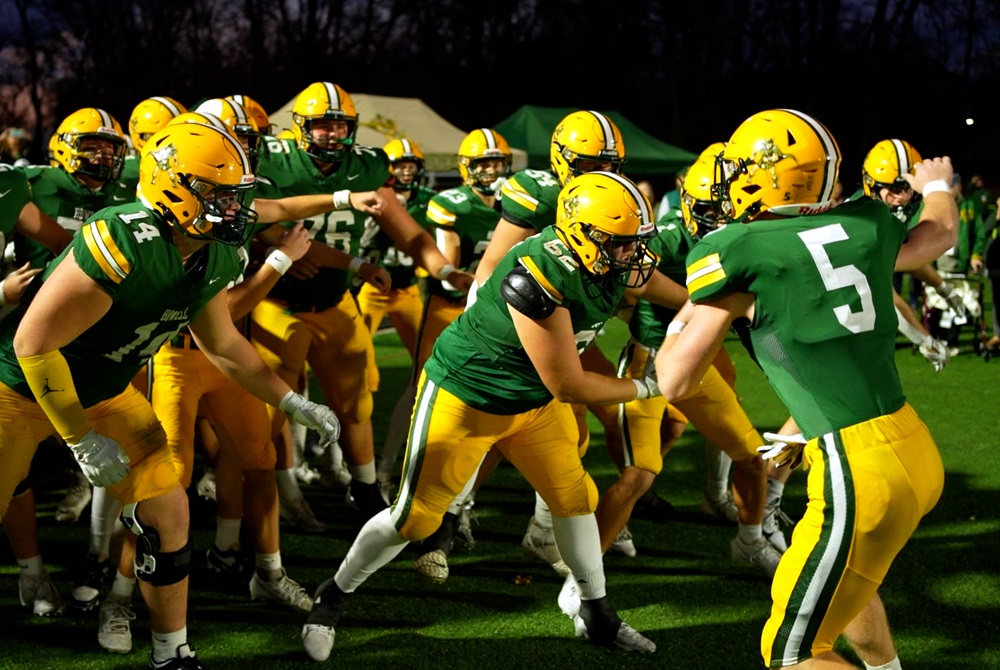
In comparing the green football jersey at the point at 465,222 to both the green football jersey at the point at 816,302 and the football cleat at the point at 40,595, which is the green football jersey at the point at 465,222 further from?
the green football jersey at the point at 816,302

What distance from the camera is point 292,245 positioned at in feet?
13.1

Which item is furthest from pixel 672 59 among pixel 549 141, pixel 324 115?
pixel 324 115

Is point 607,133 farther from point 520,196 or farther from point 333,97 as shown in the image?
point 333,97

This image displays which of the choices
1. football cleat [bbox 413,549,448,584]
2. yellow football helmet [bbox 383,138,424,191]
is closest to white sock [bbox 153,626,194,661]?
football cleat [bbox 413,549,448,584]

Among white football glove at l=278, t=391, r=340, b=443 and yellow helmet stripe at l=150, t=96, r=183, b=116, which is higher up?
yellow helmet stripe at l=150, t=96, r=183, b=116

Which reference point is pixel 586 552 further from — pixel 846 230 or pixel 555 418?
pixel 846 230

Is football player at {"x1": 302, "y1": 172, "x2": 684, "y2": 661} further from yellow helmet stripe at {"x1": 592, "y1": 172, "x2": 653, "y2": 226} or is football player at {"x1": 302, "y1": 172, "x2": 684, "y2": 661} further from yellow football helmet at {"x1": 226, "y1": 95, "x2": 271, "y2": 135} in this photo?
yellow football helmet at {"x1": 226, "y1": 95, "x2": 271, "y2": 135}

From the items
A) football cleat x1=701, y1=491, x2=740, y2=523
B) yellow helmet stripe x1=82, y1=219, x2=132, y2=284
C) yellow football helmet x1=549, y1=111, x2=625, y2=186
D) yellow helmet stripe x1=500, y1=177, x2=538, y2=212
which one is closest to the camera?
yellow helmet stripe x1=82, y1=219, x2=132, y2=284

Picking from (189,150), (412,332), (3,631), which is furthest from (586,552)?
(412,332)

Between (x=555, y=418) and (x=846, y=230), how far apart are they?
1.41 metres

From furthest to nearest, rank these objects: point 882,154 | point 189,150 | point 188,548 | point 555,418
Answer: point 882,154
point 555,418
point 188,548
point 189,150

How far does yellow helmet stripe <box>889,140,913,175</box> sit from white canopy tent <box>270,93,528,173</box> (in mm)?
9576

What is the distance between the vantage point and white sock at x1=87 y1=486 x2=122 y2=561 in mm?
4082

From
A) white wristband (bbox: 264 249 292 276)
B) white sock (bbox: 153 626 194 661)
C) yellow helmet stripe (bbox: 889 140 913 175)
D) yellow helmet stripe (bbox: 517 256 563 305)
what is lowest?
white sock (bbox: 153 626 194 661)
